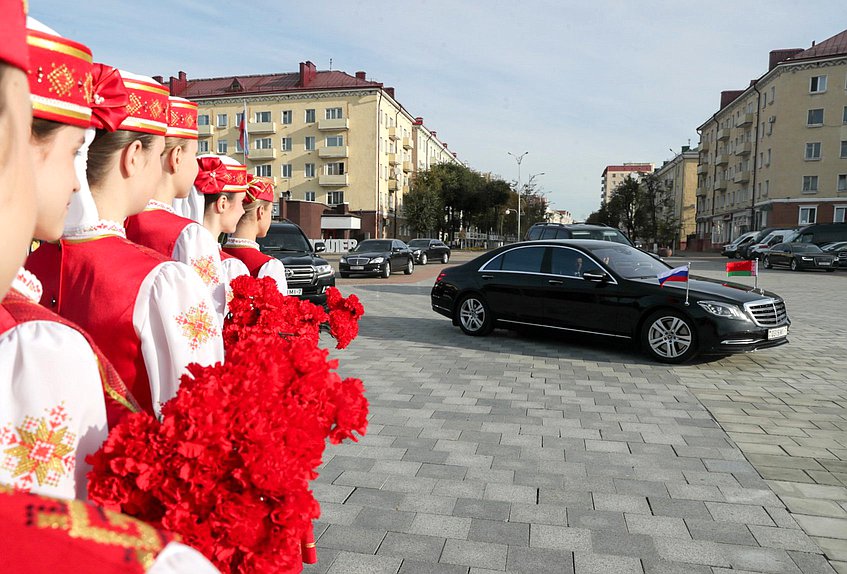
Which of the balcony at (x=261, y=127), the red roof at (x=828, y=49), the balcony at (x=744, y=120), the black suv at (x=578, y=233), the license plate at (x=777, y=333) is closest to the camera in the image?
the license plate at (x=777, y=333)

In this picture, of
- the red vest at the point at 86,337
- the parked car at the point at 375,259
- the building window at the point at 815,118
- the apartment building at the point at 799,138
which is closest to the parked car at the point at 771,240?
the apartment building at the point at 799,138

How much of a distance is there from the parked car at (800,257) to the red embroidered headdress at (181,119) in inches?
1289

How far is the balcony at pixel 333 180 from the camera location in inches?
2432

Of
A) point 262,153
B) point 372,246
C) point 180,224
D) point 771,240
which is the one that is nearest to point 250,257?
point 180,224

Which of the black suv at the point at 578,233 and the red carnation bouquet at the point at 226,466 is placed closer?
the red carnation bouquet at the point at 226,466

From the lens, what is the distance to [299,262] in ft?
41.3

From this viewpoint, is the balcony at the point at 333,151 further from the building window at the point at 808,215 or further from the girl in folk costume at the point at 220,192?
the girl in folk costume at the point at 220,192

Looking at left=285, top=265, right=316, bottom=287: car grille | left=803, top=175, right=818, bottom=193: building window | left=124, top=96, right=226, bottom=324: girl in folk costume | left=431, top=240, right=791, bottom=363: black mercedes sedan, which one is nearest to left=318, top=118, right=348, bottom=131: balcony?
left=803, top=175, right=818, bottom=193: building window

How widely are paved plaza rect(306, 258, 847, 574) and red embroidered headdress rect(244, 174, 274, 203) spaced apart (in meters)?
1.95

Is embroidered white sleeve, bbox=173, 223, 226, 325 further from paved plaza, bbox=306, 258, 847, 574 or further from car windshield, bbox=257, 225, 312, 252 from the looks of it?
car windshield, bbox=257, 225, 312, 252

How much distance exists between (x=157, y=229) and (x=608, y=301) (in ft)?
22.7

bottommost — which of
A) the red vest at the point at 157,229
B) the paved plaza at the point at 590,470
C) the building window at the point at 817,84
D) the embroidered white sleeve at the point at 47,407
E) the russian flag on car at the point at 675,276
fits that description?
the paved plaza at the point at 590,470

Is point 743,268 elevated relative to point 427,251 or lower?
elevated

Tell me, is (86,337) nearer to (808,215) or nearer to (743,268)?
(743,268)
